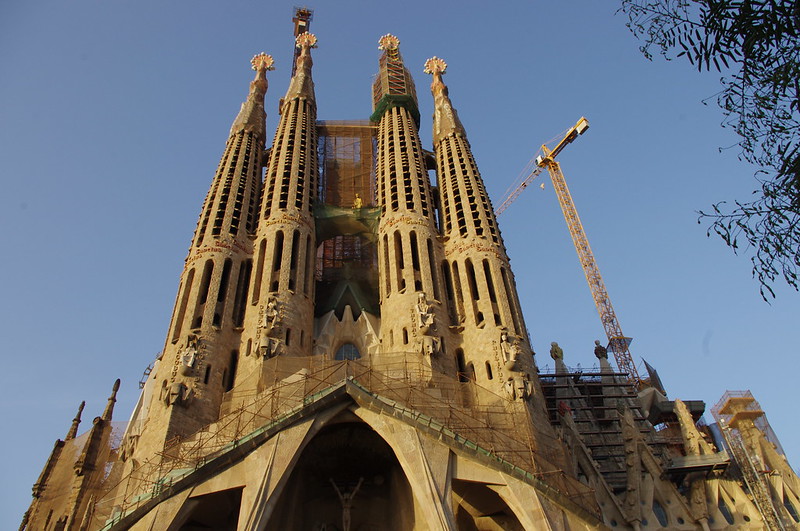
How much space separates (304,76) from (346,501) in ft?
101

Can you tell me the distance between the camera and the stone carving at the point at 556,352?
39.8 meters

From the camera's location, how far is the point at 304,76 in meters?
44.6

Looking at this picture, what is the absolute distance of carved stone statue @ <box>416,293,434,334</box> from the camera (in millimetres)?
27406

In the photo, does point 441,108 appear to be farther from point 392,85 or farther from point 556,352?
point 556,352

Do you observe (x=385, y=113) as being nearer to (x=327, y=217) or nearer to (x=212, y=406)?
(x=327, y=217)

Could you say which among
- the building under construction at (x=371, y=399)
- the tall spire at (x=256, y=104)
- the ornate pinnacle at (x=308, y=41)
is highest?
the ornate pinnacle at (x=308, y=41)

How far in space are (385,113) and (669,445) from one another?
27067 mm

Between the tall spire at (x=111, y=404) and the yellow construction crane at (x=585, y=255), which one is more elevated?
the yellow construction crane at (x=585, y=255)

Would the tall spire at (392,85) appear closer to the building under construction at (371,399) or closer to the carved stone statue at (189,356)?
the building under construction at (371,399)

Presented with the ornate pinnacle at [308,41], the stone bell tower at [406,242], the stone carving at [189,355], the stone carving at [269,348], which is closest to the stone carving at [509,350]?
the stone bell tower at [406,242]

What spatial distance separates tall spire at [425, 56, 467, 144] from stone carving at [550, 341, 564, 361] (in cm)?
1412

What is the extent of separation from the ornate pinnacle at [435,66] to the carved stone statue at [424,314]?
2316 cm

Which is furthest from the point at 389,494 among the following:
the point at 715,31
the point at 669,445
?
the point at 669,445

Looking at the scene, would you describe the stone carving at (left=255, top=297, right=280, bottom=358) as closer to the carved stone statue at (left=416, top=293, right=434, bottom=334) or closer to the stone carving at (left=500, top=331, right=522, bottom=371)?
the carved stone statue at (left=416, top=293, right=434, bottom=334)
